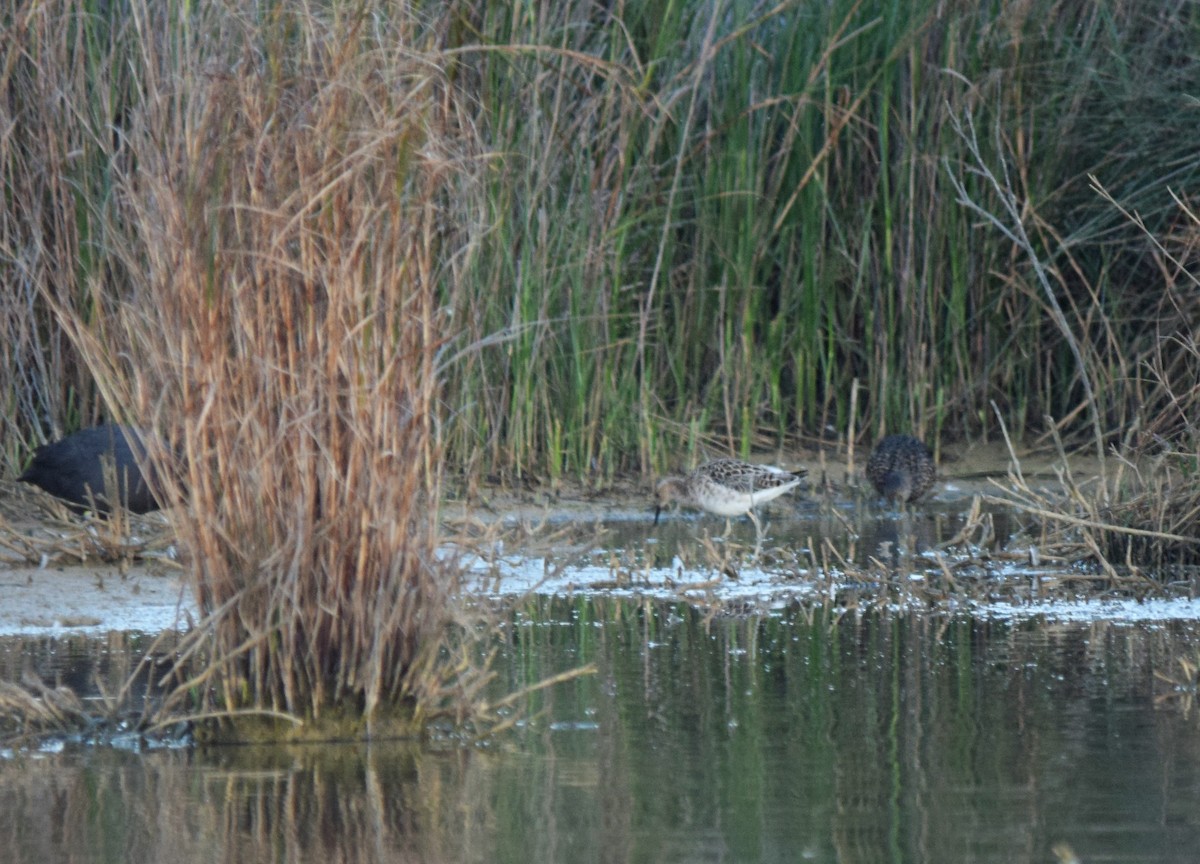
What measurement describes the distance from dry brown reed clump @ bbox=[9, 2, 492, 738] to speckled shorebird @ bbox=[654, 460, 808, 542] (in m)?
4.05

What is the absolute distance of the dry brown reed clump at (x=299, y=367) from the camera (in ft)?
12.0

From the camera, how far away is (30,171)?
23.2 ft

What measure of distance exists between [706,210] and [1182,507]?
3.27 meters

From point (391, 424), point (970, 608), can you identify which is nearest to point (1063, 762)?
point (391, 424)

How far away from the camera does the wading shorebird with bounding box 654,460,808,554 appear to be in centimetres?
778

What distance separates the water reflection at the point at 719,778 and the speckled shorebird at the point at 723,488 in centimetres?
291

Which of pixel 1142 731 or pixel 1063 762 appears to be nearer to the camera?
pixel 1063 762

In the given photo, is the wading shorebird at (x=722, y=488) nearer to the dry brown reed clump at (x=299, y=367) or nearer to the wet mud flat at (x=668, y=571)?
the wet mud flat at (x=668, y=571)

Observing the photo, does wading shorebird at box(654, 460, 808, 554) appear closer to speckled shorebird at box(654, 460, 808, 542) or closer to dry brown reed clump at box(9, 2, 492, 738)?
speckled shorebird at box(654, 460, 808, 542)

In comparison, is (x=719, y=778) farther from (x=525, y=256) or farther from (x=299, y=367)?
(x=525, y=256)

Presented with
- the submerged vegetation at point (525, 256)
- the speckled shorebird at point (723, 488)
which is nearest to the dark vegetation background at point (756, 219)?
the submerged vegetation at point (525, 256)

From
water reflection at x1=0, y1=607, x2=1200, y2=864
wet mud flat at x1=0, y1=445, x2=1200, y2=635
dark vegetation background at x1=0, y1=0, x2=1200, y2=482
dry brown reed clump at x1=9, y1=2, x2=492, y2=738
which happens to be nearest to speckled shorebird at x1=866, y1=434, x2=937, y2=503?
wet mud flat at x1=0, y1=445, x2=1200, y2=635

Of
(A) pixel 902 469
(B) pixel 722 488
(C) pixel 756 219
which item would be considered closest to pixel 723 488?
(B) pixel 722 488

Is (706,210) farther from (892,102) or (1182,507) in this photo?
(1182,507)
